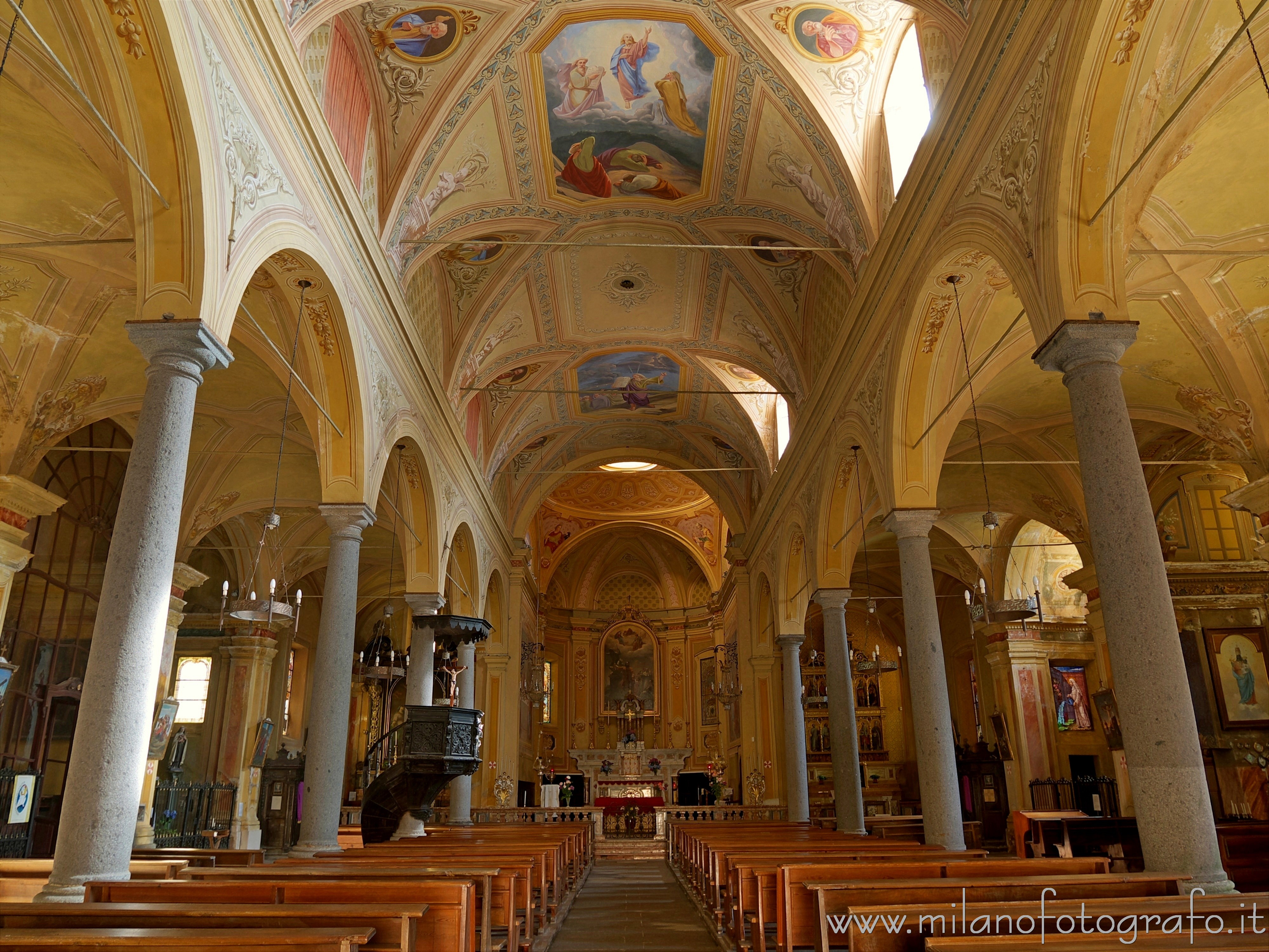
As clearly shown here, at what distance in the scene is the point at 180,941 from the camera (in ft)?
10.4

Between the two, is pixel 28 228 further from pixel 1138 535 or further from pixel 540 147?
pixel 1138 535

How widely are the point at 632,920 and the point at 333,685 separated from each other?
12.6 feet

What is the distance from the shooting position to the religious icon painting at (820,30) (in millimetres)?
9672

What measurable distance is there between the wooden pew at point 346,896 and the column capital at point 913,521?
6.91 metres

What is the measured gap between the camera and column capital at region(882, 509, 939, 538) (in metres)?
10.3

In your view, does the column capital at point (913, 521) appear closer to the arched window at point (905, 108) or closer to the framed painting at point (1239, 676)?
the arched window at point (905, 108)

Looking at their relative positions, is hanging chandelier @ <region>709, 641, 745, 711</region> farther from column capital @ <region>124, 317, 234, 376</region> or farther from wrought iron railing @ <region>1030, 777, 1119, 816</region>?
column capital @ <region>124, 317, 234, 376</region>

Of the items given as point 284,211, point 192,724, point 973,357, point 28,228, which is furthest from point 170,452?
point 192,724

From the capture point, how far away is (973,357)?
10.7 meters

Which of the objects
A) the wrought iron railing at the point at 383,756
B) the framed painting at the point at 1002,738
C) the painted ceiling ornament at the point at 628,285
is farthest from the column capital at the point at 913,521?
the wrought iron railing at the point at 383,756

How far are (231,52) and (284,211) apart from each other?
1.39 meters

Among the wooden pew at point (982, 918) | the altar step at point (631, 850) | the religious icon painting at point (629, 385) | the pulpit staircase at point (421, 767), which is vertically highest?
the religious icon painting at point (629, 385)

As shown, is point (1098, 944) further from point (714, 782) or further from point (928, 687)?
point (714, 782)

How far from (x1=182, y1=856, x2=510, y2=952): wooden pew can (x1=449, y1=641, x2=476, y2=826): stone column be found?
10088mm
